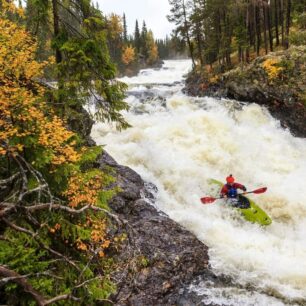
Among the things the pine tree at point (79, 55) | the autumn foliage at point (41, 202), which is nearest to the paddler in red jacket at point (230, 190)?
the pine tree at point (79, 55)

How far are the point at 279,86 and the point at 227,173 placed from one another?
891cm

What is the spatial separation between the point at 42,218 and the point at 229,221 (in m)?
7.59

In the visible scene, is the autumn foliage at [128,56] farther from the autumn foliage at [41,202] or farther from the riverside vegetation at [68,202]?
the autumn foliage at [41,202]

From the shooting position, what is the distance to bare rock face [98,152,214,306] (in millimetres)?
8289

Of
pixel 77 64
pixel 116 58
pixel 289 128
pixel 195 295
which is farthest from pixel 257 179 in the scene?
pixel 116 58

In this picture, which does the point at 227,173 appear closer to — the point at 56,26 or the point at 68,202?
the point at 56,26

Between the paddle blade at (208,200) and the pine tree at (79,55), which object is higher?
the pine tree at (79,55)

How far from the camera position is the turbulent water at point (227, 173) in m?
9.36

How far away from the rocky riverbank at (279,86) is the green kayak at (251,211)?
9.31 metres

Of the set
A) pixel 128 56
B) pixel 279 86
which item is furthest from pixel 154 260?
pixel 128 56

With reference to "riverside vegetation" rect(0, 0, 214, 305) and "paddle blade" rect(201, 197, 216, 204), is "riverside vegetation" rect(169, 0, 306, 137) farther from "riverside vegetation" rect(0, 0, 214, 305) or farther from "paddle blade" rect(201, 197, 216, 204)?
"riverside vegetation" rect(0, 0, 214, 305)

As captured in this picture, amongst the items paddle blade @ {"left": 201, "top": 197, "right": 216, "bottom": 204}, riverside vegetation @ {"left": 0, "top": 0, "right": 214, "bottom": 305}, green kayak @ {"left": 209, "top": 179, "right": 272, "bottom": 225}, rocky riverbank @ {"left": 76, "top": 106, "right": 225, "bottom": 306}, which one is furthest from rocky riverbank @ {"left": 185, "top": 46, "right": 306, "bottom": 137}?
rocky riverbank @ {"left": 76, "top": 106, "right": 225, "bottom": 306}

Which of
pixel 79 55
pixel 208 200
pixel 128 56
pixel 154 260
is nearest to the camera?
pixel 154 260

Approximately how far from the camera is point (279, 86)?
→ 22031mm
